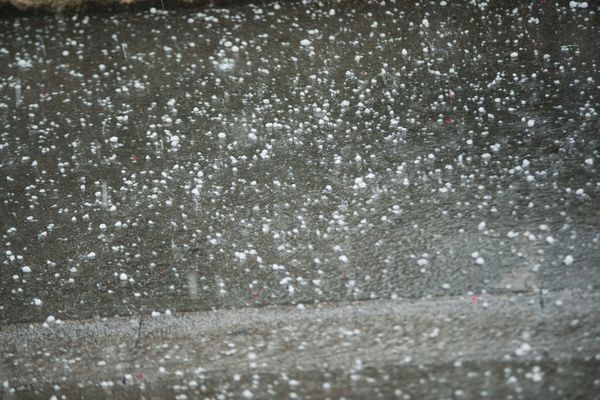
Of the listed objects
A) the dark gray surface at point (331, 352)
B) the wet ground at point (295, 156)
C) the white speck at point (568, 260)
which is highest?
the wet ground at point (295, 156)

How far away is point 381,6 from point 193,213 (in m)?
A: 1.71

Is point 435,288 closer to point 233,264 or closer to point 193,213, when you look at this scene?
point 233,264

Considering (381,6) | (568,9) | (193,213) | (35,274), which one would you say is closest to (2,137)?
(35,274)

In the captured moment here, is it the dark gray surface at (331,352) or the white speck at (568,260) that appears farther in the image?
the white speck at (568,260)

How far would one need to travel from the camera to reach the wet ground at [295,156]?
7.89ft

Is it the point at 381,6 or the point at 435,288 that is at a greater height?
the point at 381,6

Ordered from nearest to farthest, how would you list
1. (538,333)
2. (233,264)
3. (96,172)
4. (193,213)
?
(538,333)
(233,264)
(193,213)
(96,172)

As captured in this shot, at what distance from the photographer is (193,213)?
269cm

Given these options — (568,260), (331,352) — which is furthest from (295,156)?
(568,260)

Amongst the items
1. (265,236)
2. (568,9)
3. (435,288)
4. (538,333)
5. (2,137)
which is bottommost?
(538,333)

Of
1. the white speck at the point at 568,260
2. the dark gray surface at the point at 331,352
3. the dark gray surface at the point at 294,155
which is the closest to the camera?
the dark gray surface at the point at 331,352

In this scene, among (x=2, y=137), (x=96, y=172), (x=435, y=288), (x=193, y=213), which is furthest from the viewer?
(x=2, y=137)

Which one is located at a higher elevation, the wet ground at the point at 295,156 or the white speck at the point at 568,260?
the wet ground at the point at 295,156

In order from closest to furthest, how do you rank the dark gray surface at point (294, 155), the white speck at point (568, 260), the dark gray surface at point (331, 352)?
1. the dark gray surface at point (331, 352)
2. the white speck at point (568, 260)
3. the dark gray surface at point (294, 155)
